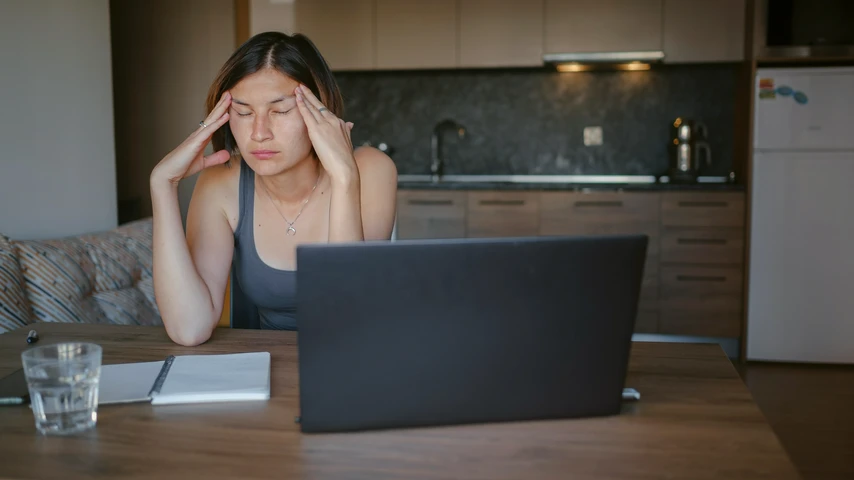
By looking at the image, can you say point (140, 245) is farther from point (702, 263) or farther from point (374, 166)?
point (702, 263)

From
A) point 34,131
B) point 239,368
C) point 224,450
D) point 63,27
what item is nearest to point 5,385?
point 239,368

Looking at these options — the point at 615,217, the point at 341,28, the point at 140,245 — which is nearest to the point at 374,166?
the point at 140,245

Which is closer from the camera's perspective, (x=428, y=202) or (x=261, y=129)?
(x=261, y=129)

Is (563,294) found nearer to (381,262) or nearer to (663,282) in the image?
(381,262)

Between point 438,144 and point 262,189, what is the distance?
10.1 ft

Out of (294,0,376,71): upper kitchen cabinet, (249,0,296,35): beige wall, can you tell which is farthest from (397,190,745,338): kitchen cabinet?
(249,0,296,35): beige wall

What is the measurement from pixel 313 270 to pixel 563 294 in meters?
0.29

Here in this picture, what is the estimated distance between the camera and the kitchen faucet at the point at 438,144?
4719mm

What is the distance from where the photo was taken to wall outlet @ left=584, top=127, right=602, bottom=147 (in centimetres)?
459

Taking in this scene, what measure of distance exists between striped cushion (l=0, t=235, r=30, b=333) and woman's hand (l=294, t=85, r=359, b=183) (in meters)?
1.09

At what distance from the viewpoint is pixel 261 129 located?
1.52 meters

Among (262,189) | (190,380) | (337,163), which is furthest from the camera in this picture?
(262,189)

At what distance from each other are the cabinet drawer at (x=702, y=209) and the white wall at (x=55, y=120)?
2.74m

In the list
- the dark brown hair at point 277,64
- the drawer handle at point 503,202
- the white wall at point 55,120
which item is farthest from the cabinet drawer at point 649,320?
the dark brown hair at point 277,64
